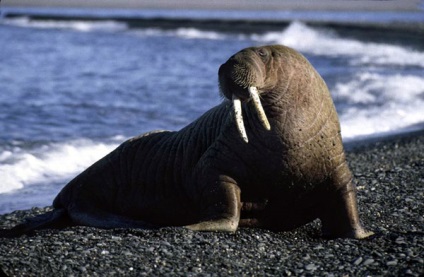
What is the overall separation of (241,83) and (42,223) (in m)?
2.41

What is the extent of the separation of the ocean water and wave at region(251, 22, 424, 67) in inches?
2.8

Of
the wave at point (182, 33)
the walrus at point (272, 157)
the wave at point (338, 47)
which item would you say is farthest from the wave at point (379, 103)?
the wave at point (182, 33)

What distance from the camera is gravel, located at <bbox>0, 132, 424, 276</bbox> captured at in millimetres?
5664

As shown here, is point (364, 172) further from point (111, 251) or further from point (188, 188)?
point (111, 251)

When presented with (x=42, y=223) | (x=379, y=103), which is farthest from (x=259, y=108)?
(x=379, y=103)

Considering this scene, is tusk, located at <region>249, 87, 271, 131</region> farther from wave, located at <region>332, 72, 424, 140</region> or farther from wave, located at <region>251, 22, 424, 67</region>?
wave, located at <region>251, 22, 424, 67</region>

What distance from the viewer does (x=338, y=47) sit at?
125ft

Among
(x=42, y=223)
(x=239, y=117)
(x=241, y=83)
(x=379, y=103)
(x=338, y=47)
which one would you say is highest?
(x=241, y=83)

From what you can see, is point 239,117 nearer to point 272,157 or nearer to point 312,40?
point 272,157

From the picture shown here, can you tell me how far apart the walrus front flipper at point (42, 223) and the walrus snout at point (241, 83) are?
2.19 meters

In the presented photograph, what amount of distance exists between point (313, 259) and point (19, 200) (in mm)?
4184

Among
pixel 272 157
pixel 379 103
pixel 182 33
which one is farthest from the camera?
pixel 182 33

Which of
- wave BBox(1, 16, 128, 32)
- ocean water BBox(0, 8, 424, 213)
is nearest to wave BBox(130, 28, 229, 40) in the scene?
wave BBox(1, 16, 128, 32)

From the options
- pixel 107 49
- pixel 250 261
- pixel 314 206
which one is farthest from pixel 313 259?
pixel 107 49
